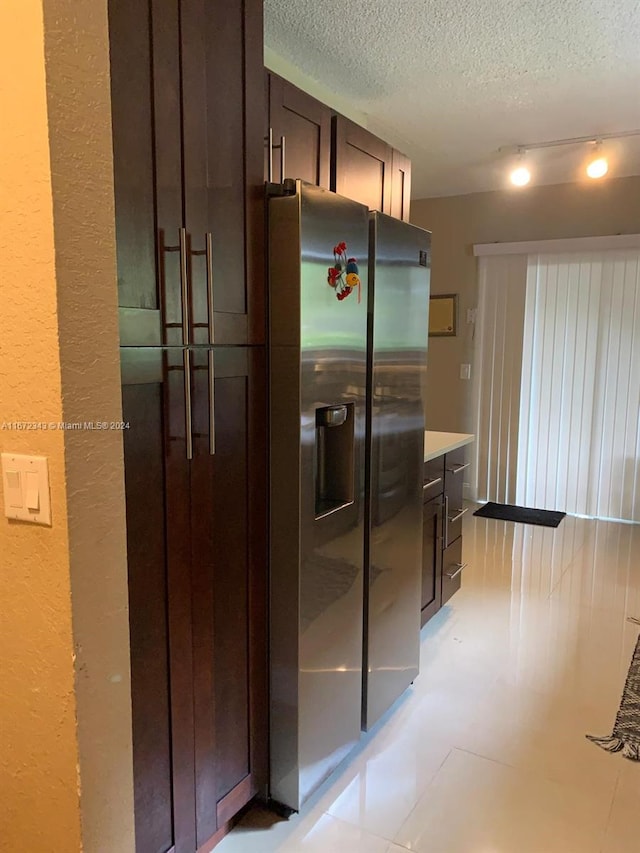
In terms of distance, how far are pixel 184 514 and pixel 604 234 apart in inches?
172

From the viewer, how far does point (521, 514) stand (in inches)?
199

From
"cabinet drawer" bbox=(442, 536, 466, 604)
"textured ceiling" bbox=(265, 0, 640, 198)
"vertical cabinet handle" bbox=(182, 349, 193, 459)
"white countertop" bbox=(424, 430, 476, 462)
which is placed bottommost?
"cabinet drawer" bbox=(442, 536, 466, 604)

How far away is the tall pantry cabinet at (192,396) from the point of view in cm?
130

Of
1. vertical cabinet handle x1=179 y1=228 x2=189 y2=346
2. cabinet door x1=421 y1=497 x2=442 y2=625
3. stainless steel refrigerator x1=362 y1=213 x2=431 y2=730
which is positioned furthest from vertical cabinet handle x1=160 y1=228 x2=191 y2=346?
cabinet door x1=421 y1=497 x2=442 y2=625

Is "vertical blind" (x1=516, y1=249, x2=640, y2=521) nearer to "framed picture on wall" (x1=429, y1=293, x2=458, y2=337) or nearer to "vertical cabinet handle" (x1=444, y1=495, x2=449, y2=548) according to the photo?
"framed picture on wall" (x1=429, y1=293, x2=458, y2=337)

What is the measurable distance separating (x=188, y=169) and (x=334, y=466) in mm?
1000

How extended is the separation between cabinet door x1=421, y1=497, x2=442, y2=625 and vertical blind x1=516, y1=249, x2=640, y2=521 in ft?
8.17

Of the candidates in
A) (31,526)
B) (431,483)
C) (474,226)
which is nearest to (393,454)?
(431,483)

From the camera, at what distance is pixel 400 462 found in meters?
2.29

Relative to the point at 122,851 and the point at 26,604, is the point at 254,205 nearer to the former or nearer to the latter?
the point at 26,604

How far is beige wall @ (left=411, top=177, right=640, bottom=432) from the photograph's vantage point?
468 cm

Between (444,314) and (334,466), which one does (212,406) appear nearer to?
(334,466)

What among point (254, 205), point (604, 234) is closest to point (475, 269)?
point (604, 234)

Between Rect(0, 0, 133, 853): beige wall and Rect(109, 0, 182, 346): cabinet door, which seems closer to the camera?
Rect(0, 0, 133, 853): beige wall
